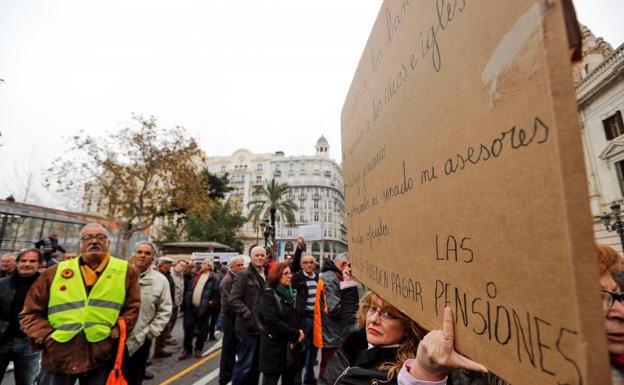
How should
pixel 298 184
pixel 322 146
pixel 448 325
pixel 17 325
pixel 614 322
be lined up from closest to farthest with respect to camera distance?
pixel 448 325, pixel 614 322, pixel 17 325, pixel 298 184, pixel 322 146

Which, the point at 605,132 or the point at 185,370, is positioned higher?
the point at 605,132

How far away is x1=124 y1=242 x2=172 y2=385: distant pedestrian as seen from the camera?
327 cm

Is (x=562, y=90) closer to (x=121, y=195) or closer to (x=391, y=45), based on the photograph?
(x=391, y=45)

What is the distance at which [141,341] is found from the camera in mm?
3215

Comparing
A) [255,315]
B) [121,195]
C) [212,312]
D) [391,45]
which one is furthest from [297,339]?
[121,195]

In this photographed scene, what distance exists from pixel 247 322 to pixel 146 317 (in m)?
1.26

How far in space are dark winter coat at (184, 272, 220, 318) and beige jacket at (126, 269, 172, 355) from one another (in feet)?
10.5

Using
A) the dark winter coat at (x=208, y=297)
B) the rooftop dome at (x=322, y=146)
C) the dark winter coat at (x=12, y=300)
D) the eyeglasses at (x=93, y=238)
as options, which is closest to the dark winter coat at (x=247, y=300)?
the eyeglasses at (x=93, y=238)

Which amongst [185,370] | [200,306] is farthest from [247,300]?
[200,306]

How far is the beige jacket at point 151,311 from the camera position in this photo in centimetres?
321

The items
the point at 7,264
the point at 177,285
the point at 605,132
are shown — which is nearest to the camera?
the point at 7,264

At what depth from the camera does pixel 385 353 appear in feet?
5.10

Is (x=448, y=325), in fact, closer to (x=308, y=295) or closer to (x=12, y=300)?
(x=308, y=295)

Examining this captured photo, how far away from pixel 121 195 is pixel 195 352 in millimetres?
15450
